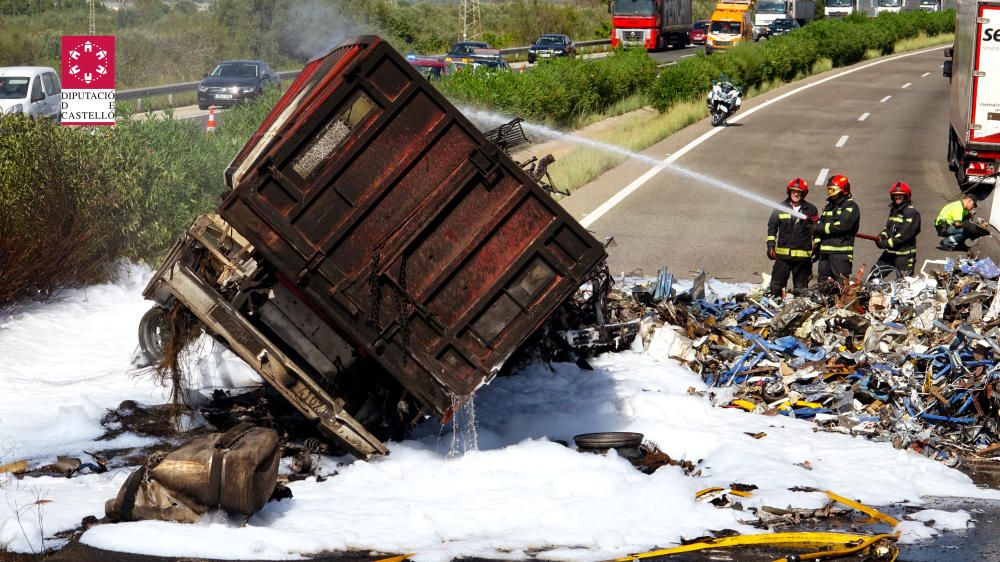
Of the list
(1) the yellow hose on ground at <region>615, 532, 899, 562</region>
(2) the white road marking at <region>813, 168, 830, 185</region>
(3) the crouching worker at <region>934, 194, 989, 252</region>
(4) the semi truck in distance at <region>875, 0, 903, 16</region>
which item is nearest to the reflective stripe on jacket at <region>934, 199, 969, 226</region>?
(3) the crouching worker at <region>934, 194, 989, 252</region>

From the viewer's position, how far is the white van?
26.7m

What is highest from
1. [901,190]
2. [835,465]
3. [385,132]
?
[385,132]

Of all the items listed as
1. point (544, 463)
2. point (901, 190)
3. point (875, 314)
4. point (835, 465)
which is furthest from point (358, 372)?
point (901, 190)

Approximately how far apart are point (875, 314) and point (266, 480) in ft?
20.9

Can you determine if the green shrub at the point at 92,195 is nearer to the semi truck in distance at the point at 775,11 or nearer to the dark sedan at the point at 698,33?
the semi truck in distance at the point at 775,11

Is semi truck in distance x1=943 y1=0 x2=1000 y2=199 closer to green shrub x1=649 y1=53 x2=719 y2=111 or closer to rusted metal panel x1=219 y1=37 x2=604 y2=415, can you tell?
green shrub x1=649 y1=53 x2=719 y2=111

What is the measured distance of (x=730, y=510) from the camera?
802 cm

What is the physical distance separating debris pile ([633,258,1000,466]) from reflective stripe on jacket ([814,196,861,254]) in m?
0.99

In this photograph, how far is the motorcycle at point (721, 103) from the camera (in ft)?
97.8

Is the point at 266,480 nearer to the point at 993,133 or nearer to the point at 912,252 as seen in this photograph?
the point at 912,252

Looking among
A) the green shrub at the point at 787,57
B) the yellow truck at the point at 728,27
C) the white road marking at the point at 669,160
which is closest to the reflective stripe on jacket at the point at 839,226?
the white road marking at the point at 669,160

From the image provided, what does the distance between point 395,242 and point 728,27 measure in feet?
165

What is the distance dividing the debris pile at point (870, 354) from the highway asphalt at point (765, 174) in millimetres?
3611

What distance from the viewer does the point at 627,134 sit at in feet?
91.4
